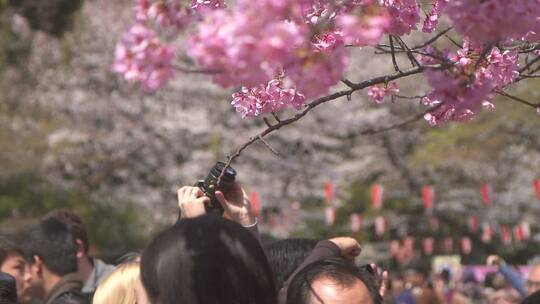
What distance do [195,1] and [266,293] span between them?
4.40 ft

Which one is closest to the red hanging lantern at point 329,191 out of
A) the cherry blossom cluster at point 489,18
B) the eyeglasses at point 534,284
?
the eyeglasses at point 534,284

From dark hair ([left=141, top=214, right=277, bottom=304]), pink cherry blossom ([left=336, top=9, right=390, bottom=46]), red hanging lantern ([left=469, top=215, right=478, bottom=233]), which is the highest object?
pink cherry blossom ([left=336, top=9, right=390, bottom=46])

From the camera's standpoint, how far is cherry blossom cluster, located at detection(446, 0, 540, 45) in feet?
6.74

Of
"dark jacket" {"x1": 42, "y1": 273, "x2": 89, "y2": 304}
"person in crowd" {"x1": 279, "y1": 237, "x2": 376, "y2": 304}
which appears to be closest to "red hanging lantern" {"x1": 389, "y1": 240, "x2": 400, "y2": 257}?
"dark jacket" {"x1": 42, "y1": 273, "x2": 89, "y2": 304}

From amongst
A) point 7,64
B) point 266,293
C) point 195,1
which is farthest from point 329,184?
point 266,293

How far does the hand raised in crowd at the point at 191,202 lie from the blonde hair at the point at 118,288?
1.29ft

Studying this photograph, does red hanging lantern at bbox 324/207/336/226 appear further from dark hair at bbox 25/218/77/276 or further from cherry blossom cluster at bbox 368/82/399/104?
cherry blossom cluster at bbox 368/82/399/104

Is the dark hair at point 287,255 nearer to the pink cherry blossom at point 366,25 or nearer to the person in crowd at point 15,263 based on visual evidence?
the pink cherry blossom at point 366,25

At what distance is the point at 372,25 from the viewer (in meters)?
1.90

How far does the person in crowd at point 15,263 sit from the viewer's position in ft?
13.9

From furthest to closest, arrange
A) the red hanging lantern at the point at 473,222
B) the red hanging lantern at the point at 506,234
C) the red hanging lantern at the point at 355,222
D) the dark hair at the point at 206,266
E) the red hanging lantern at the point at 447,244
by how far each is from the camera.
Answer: the red hanging lantern at the point at 447,244, the red hanging lantern at the point at 506,234, the red hanging lantern at the point at 473,222, the red hanging lantern at the point at 355,222, the dark hair at the point at 206,266

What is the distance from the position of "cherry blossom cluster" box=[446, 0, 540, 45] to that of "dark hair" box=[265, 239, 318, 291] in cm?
111

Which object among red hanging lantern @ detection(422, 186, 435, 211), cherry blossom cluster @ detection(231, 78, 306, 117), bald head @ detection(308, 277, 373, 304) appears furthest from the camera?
red hanging lantern @ detection(422, 186, 435, 211)

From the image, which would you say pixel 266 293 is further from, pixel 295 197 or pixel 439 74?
pixel 295 197
